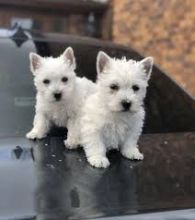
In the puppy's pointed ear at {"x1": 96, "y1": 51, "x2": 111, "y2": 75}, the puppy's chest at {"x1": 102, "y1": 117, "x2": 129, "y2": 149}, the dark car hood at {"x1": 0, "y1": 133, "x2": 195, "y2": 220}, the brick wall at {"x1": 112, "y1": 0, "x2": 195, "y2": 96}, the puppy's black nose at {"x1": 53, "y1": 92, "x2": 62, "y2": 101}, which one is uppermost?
the puppy's pointed ear at {"x1": 96, "y1": 51, "x2": 111, "y2": 75}

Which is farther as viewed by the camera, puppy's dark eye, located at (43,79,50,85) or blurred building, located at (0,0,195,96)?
blurred building, located at (0,0,195,96)

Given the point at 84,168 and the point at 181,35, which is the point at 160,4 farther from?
the point at 84,168

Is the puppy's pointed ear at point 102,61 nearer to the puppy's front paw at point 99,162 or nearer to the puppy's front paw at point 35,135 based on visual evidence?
the puppy's front paw at point 99,162

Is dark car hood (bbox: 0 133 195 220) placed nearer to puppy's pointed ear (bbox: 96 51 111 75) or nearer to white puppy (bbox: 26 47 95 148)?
white puppy (bbox: 26 47 95 148)

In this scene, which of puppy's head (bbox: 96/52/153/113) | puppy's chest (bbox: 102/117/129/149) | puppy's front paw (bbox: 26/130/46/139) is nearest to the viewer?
puppy's head (bbox: 96/52/153/113)

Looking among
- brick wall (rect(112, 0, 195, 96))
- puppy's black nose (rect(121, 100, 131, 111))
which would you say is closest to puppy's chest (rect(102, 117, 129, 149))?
puppy's black nose (rect(121, 100, 131, 111))

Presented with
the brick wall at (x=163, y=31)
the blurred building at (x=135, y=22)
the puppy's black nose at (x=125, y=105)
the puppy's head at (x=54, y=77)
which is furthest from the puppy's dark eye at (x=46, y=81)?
the brick wall at (x=163, y=31)

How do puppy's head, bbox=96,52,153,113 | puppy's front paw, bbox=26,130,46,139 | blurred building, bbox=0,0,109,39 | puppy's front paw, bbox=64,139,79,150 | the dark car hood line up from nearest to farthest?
the dark car hood < puppy's head, bbox=96,52,153,113 < puppy's front paw, bbox=64,139,79,150 < puppy's front paw, bbox=26,130,46,139 < blurred building, bbox=0,0,109,39
